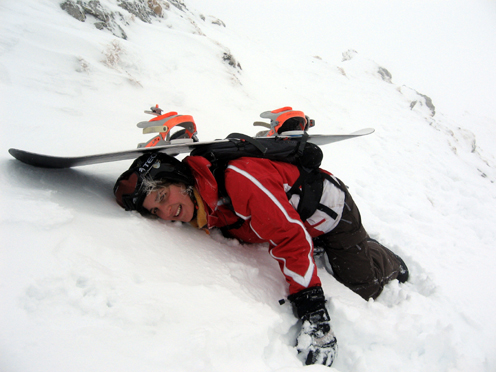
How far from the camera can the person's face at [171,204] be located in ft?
5.26

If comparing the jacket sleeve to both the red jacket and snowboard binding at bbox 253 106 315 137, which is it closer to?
the red jacket

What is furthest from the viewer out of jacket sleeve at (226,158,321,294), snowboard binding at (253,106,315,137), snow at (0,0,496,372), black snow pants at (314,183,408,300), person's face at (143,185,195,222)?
snowboard binding at (253,106,315,137)

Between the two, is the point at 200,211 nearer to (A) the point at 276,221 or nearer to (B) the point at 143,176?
(B) the point at 143,176

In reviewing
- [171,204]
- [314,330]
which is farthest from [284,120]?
[314,330]

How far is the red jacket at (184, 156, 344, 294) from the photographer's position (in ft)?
4.92

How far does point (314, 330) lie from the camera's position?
1357mm

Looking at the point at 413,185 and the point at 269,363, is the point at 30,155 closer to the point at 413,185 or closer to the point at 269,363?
the point at 269,363

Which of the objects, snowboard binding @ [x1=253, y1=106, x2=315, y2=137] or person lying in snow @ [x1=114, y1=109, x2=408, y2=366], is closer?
person lying in snow @ [x1=114, y1=109, x2=408, y2=366]

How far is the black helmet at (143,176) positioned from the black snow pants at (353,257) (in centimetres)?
128

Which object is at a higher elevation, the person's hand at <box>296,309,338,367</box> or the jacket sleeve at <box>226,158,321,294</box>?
the jacket sleeve at <box>226,158,321,294</box>

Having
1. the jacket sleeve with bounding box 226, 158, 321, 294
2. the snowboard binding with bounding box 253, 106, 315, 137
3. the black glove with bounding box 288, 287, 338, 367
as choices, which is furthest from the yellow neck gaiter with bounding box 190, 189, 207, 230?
the snowboard binding with bounding box 253, 106, 315, 137

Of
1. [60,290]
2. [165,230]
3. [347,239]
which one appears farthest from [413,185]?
[60,290]

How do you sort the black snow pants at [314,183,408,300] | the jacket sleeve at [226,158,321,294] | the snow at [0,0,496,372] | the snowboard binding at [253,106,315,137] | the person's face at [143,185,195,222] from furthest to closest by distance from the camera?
the snowboard binding at [253,106,315,137] → the black snow pants at [314,183,408,300] → the person's face at [143,185,195,222] → the jacket sleeve at [226,158,321,294] → the snow at [0,0,496,372]

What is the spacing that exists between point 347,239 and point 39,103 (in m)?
3.13
